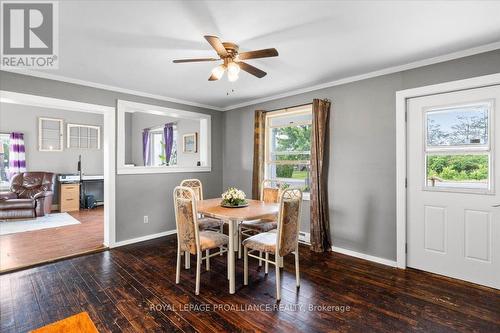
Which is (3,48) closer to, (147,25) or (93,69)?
(93,69)

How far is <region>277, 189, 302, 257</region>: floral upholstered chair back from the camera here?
2.43 metres

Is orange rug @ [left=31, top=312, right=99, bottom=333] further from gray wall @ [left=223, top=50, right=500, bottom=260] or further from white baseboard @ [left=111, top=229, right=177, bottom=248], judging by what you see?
gray wall @ [left=223, top=50, right=500, bottom=260]

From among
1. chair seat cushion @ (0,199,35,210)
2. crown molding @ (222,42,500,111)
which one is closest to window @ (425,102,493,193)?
crown molding @ (222,42,500,111)

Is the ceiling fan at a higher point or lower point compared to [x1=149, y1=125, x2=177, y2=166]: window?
higher

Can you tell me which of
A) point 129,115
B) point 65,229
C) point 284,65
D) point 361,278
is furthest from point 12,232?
point 361,278

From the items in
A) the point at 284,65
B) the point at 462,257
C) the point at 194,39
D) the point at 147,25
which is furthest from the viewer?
the point at 284,65

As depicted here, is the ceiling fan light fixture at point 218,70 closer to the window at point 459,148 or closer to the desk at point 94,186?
the window at point 459,148

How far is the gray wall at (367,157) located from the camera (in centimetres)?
319

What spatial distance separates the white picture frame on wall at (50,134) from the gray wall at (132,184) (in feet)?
13.5

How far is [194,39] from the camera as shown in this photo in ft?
7.95

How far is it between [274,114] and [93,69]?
2734mm

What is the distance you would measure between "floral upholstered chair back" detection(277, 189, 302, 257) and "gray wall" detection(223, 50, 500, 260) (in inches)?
50.9

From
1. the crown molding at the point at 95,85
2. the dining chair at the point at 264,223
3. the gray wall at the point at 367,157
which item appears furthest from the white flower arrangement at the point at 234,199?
the crown molding at the point at 95,85

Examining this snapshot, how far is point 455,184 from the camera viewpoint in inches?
113
